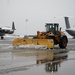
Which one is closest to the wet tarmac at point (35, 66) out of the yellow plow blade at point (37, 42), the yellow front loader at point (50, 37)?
the yellow plow blade at point (37, 42)

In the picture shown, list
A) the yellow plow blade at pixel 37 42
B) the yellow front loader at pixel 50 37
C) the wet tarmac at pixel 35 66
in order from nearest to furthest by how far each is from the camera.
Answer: the wet tarmac at pixel 35 66 < the yellow plow blade at pixel 37 42 < the yellow front loader at pixel 50 37

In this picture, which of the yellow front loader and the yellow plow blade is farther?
the yellow front loader

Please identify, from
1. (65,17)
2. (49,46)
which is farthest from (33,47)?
(65,17)

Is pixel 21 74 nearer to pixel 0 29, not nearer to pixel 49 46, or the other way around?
pixel 49 46

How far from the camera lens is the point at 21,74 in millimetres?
10750

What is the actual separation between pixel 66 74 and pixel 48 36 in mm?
20110

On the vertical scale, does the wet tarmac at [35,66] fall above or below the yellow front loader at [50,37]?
below

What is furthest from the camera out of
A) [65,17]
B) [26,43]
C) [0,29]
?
[65,17]

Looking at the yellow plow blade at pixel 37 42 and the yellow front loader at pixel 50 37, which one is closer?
the yellow plow blade at pixel 37 42

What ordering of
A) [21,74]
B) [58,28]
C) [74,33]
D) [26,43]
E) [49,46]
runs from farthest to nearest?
[74,33], [58,28], [26,43], [49,46], [21,74]

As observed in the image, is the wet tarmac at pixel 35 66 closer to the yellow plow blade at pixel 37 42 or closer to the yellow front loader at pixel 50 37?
the yellow plow blade at pixel 37 42

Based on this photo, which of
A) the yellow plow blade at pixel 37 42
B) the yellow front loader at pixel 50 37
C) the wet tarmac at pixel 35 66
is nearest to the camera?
the wet tarmac at pixel 35 66

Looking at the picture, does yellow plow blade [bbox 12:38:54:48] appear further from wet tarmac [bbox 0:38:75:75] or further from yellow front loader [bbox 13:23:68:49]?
wet tarmac [bbox 0:38:75:75]

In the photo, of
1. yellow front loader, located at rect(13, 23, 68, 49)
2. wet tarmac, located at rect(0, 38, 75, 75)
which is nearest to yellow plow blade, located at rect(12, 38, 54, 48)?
yellow front loader, located at rect(13, 23, 68, 49)
